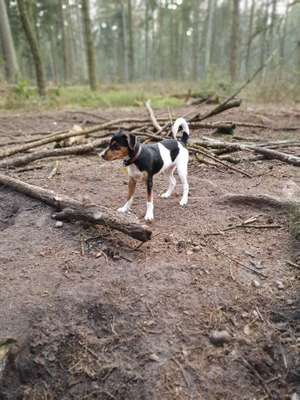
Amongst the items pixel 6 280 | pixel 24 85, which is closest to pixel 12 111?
pixel 24 85

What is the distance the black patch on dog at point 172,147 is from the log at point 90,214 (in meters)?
0.99

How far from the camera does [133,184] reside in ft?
11.9

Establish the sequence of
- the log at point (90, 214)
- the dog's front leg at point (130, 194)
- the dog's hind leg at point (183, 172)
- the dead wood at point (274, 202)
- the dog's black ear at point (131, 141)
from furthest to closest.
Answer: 1. the dog's hind leg at point (183, 172)
2. the dog's front leg at point (130, 194)
3. the dead wood at point (274, 202)
4. the dog's black ear at point (131, 141)
5. the log at point (90, 214)

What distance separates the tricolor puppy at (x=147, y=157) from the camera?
3.20 metres

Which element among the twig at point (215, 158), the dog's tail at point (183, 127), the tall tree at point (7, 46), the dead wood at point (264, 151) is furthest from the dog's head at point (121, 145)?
the tall tree at point (7, 46)

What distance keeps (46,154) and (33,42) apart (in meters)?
7.45

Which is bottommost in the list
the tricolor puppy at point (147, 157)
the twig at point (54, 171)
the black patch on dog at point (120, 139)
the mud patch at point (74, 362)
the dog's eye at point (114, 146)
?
the mud patch at point (74, 362)

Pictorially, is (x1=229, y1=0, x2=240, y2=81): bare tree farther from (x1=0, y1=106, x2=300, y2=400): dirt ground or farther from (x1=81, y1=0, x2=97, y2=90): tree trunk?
(x1=0, y1=106, x2=300, y2=400): dirt ground

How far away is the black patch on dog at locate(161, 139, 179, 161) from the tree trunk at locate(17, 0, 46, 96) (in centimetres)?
951

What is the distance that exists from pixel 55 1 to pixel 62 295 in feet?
90.3

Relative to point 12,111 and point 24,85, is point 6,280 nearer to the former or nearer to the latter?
point 12,111

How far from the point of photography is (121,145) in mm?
3197

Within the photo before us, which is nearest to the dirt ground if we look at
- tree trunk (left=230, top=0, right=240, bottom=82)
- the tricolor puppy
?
the tricolor puppy

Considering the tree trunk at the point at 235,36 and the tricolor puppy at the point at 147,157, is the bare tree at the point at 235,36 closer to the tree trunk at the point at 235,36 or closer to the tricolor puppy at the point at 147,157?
the tree trunk at the point at 235,36
